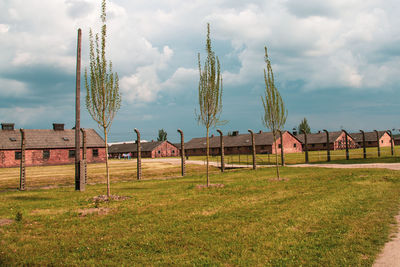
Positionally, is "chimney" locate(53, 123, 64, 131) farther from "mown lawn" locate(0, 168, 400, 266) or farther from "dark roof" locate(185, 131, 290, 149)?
"mown lawn" locate(0, 168, 400, 266)

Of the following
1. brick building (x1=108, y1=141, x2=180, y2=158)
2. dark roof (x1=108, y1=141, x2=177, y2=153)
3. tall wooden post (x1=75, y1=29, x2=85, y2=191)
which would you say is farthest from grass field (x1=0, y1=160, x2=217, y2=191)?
dark roof (x1=108, y1=141, x2=177, y2=153)

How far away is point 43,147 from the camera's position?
1907 inches

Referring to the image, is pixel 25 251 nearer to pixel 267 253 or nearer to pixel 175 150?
pixel 267 253

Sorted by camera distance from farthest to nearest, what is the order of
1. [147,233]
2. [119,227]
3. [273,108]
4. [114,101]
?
[273,108]
[114,101]
[119,227]
[147,233]

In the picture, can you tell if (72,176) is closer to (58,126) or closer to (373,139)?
(58,126)

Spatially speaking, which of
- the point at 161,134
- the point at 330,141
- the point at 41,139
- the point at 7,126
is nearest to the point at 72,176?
the point at 41,139

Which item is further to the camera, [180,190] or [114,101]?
[180,190]

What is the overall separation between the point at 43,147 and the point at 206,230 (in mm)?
49429

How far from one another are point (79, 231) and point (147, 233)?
1.58 meters

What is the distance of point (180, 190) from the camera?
12.5 metres

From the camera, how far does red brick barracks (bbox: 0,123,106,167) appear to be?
4688cm

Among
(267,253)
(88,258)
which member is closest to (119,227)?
(88,258)

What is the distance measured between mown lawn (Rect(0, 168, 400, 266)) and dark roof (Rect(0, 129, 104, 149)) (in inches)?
1679

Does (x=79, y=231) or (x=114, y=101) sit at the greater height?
(x=114, y=101)
